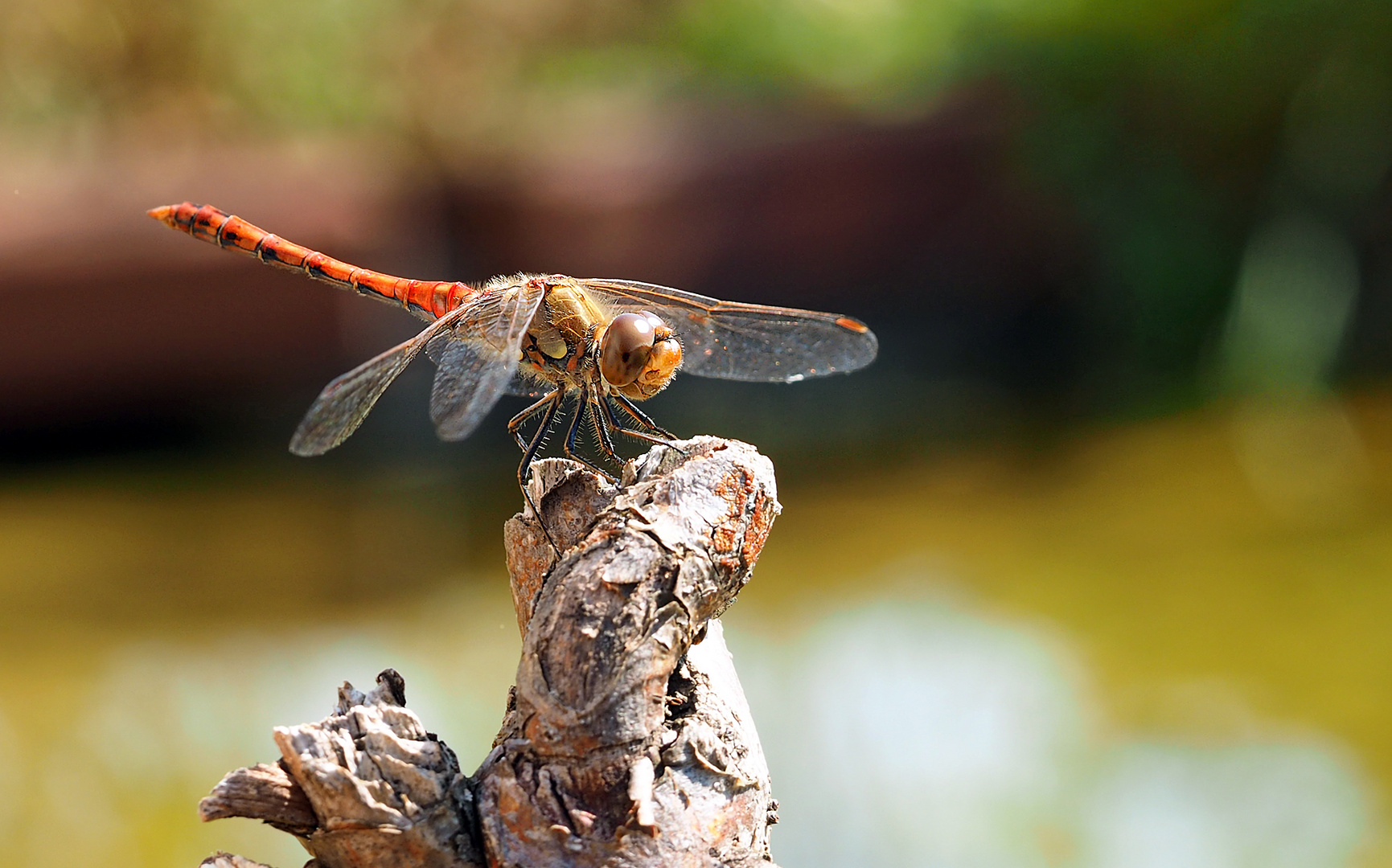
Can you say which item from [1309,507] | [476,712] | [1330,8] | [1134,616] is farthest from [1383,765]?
[1330,8]

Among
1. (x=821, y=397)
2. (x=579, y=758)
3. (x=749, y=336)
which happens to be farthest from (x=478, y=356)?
(x=821, y=397)

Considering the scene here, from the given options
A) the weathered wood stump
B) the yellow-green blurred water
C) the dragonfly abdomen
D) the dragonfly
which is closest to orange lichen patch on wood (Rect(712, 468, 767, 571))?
the weathered wood stump

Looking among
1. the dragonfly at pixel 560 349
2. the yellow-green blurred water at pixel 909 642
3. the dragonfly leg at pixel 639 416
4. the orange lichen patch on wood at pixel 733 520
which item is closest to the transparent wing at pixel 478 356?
the dragonfly at pixel 560 349

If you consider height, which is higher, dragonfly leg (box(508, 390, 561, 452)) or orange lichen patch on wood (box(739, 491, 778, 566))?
dragonfly leg (box(508, 390, 561, 452))

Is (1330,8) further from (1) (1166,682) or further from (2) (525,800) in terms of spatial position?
(2) (525,800)

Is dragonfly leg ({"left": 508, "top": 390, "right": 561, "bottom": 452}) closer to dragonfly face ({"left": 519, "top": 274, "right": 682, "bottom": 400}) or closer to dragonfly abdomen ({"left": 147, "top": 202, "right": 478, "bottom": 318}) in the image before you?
dragonfly face ({"left": 519, "top": 274, "right": 682, "bottom": 400})

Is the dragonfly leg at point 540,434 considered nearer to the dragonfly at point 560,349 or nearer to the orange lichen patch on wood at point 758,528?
the dragonfly at point 560,349

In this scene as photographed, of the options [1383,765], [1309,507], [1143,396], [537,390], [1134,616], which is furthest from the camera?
[1143,396]
